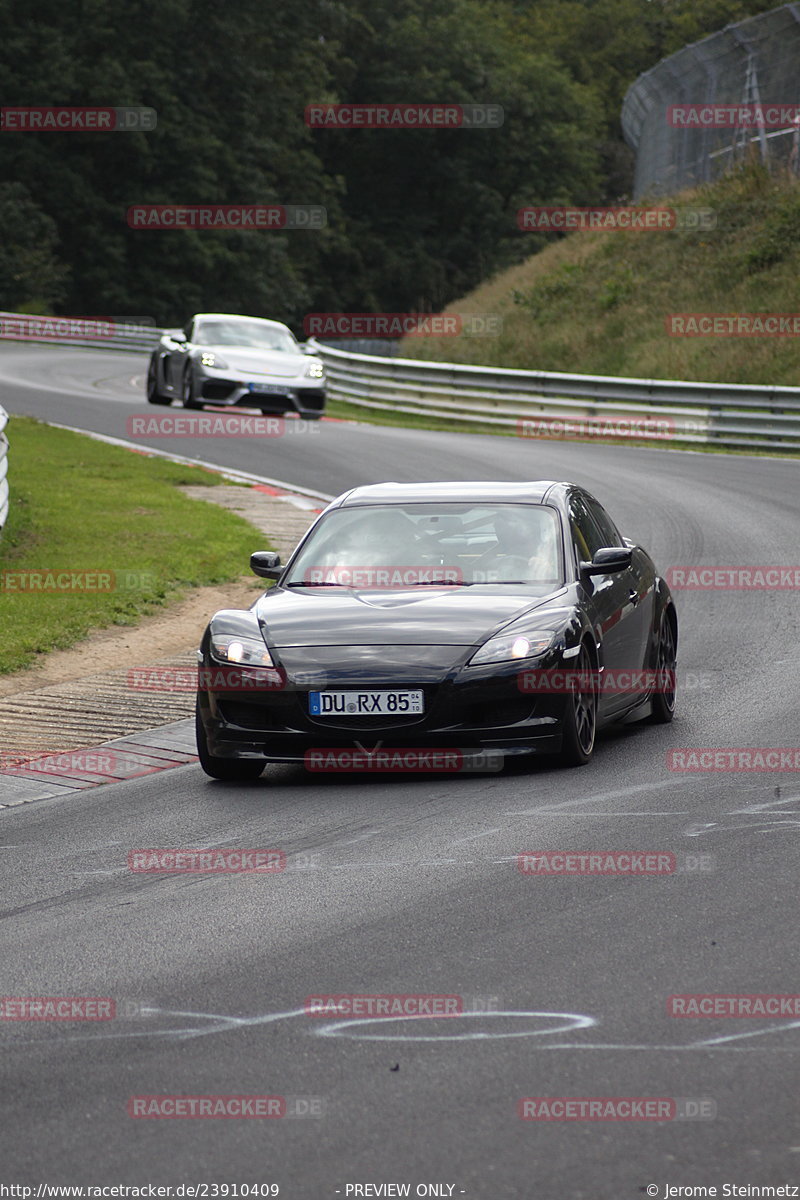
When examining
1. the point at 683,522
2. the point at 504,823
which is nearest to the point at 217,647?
the point at 504,823

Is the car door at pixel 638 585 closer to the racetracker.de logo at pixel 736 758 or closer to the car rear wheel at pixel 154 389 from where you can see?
the racetracker.de logo at pixel 736 758

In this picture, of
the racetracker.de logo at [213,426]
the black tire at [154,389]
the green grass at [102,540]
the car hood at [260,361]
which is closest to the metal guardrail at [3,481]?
the green grass at [102,540]

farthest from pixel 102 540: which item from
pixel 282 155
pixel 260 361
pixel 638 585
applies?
pixel 282 155

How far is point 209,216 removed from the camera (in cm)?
6881

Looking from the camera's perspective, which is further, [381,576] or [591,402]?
[591,402]

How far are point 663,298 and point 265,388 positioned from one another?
48.2 feet

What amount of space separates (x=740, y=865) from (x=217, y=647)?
3.24m

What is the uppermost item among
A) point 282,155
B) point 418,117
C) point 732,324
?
point 418,117

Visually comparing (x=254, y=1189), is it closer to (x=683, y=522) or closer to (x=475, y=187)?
(x=683, y=522)

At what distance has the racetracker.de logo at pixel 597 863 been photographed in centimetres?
669

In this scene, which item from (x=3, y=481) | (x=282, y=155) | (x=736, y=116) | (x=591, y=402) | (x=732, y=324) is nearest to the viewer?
(x=3, y=481)

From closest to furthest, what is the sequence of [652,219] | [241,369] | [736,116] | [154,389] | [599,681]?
[599,681]
[241,369]
[154,389]
[736,116]
[652,219]

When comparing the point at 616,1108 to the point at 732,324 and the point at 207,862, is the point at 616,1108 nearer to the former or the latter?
the point at 207,862

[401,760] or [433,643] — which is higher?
[433,643]
